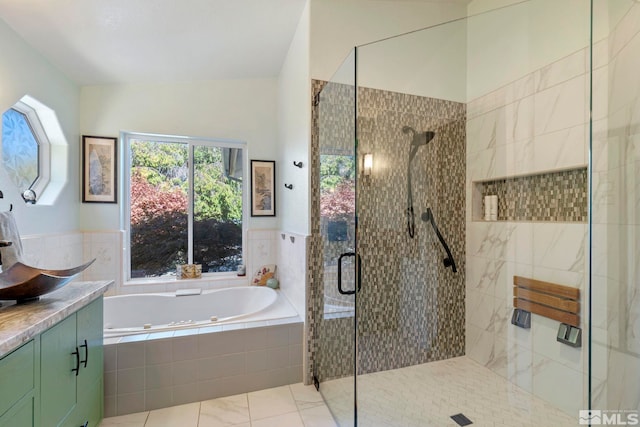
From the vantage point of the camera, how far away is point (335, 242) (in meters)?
2.03

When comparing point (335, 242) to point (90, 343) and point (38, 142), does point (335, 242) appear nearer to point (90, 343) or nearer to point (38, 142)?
point (90, 343)

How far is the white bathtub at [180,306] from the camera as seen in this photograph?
265 cm

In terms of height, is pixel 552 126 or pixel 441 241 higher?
pixel 552 126

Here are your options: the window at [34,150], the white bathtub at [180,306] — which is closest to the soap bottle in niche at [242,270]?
the white bathtub at [180,306]

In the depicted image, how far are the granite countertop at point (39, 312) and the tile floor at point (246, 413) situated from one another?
2.75 feet

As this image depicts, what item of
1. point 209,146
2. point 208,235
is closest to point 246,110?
point 209,146

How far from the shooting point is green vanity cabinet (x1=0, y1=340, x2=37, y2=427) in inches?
38.6

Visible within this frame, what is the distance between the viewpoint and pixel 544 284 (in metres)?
1.92

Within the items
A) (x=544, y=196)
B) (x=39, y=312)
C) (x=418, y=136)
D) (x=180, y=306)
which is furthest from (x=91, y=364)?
(x=544, y=196)

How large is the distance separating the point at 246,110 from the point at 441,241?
2.40 m

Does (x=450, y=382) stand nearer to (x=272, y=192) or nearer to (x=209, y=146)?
(x=272, y=192)

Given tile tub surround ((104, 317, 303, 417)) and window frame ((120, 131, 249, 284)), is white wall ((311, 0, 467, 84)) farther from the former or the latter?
tile tub surround ((104, 317, 303, 417))

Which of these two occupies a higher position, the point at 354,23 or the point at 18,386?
the point at 354,23

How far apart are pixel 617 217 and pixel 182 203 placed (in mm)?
3418
